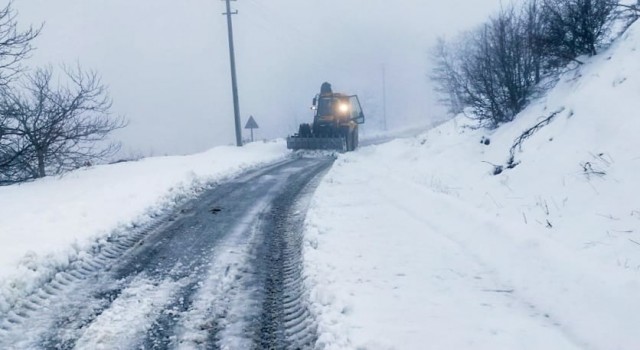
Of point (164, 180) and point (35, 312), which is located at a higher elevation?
point (164, 180)

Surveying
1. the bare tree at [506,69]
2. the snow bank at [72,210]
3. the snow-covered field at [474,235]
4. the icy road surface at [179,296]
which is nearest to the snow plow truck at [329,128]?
the snow bank at [72,210]

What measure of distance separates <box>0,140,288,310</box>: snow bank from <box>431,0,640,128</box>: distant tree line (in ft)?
28.0

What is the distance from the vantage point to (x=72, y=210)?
24.6 feet

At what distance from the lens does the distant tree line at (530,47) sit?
10.4 meters

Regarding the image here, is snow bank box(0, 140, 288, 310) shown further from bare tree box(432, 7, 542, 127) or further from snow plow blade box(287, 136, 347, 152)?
snow plow blade box(287, 136, 347, 152)

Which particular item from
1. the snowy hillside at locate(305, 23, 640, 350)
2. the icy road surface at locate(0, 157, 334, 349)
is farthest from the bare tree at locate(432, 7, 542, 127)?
the icy road surface at locate(0, 157, 334, 349)

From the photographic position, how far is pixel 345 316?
3.62m

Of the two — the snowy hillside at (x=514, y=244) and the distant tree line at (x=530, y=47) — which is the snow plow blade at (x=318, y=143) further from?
the snowy hillside at (x=514, y=244)

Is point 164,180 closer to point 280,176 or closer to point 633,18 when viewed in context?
point 280,176

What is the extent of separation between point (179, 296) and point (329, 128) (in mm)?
19514

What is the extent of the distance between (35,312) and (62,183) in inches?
337

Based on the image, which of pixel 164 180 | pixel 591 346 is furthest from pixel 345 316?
pixel 164 180

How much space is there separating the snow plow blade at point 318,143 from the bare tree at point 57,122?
10.1m

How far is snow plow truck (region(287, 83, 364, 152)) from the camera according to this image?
22.5 meters
